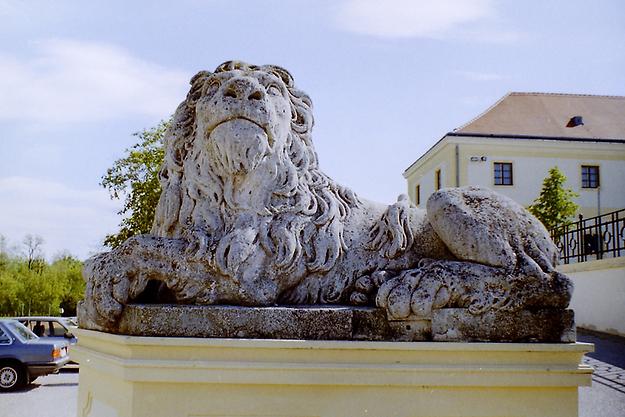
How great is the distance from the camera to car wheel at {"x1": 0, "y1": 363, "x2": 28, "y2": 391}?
1220 cm

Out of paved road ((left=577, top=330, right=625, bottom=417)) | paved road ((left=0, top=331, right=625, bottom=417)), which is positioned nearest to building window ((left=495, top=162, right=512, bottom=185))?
paved road ((left=0, top=331, right=625, bottom=417))

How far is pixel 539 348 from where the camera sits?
302 cm

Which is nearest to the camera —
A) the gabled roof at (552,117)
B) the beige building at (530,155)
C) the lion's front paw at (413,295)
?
the lion's front paw at (413,295)

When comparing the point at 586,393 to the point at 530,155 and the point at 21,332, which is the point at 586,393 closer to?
the point at 21,332

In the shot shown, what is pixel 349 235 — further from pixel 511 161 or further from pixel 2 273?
pixel 2 273

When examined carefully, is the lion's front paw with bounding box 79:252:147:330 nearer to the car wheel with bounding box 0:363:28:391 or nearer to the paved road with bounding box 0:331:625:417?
the paved road with bounding box 0:331:625:417

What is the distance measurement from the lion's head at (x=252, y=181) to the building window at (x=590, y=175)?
2561 centimetres

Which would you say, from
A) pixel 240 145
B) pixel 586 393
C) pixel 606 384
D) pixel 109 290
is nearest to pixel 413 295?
pixel 240 145

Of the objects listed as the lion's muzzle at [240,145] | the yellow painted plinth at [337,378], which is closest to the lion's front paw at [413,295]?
the yellow painted plinth at [337,378]

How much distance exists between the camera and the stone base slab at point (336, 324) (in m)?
2.93

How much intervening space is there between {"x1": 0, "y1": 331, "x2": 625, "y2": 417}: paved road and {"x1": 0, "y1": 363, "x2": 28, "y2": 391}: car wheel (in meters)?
0.19

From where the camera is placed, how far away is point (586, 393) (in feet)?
26.4

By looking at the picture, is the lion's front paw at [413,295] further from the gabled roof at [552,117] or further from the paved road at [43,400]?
the gabled roof at [552,117]

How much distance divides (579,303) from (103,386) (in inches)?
473
